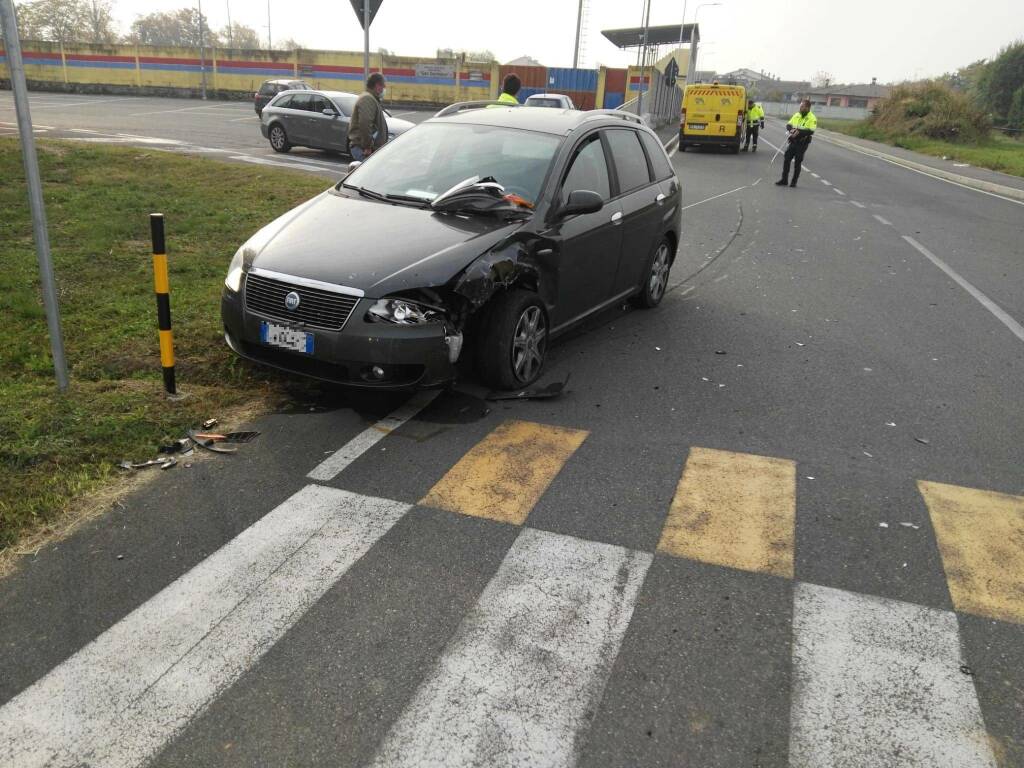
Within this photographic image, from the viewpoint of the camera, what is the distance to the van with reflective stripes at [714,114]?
28312 mm

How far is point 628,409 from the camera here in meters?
5.44

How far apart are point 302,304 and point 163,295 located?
81 centimetres

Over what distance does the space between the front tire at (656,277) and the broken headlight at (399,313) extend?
3332 millimetres

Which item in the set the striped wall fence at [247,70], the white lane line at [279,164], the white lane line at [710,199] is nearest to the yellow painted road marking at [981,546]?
the white lane line at [710,199]

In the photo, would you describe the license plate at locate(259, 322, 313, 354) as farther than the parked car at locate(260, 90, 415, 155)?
No

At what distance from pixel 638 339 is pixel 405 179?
2.37 m

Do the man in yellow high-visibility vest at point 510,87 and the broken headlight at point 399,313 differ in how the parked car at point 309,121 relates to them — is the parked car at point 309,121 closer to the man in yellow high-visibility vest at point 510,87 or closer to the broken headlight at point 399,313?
the man in yellow high-visibility vest at point 510,87

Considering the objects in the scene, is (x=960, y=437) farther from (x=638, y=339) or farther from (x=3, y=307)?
(x=3, y=307)

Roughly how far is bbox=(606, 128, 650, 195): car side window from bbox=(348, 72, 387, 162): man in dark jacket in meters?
4.47

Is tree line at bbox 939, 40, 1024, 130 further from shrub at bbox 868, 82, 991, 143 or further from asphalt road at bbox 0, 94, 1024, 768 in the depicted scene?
asphalt road at bbox 0, 94, 1024, 768

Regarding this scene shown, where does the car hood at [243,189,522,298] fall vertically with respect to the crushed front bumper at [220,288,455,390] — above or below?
above

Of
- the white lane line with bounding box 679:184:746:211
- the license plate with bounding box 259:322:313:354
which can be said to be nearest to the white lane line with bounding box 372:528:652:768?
the license plate with bounding box 259:322:313:354

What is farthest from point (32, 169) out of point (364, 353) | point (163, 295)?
point (364, 353)

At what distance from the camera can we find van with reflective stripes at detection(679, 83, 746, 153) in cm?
2831
